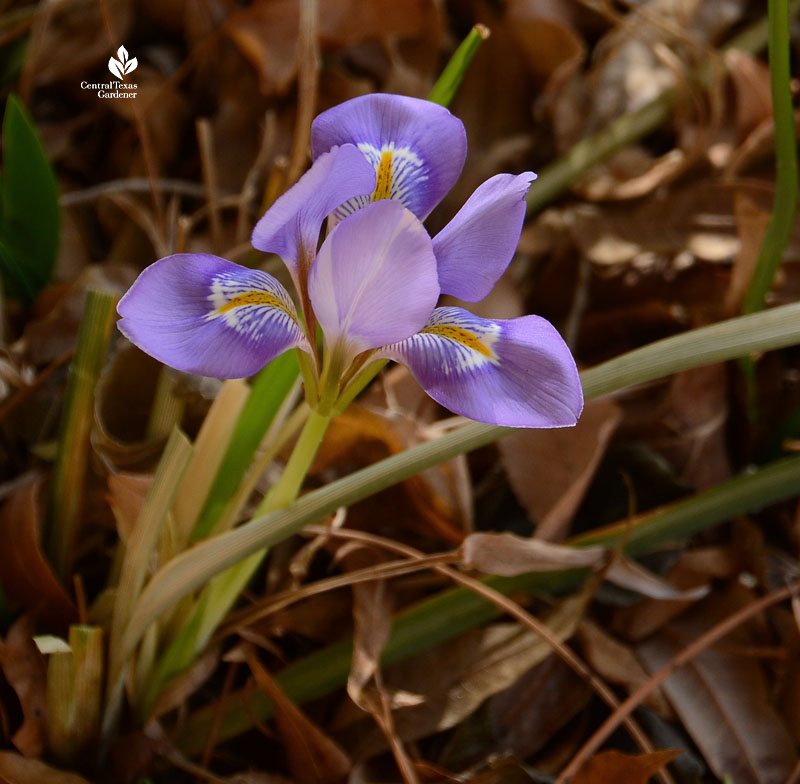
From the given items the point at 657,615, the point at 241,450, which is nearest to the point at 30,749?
the point at 241,450

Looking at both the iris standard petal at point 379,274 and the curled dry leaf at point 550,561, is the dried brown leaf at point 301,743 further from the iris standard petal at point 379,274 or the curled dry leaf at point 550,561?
the iris standard petal at point 379,274

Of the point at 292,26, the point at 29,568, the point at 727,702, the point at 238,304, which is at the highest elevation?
the point at 292,26

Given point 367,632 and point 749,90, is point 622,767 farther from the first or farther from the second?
point 749,90

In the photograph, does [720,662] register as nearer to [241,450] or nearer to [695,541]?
[695,541]

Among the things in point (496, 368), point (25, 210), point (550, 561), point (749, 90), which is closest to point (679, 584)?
point (550, 561)

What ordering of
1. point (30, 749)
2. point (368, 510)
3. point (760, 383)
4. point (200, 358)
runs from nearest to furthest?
point (200, 358)
point (30, 749)
point (368, 510)
point (760, 383)

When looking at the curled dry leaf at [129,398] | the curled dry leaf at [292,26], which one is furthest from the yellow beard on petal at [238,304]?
the curled dry leaf at [292,26]
